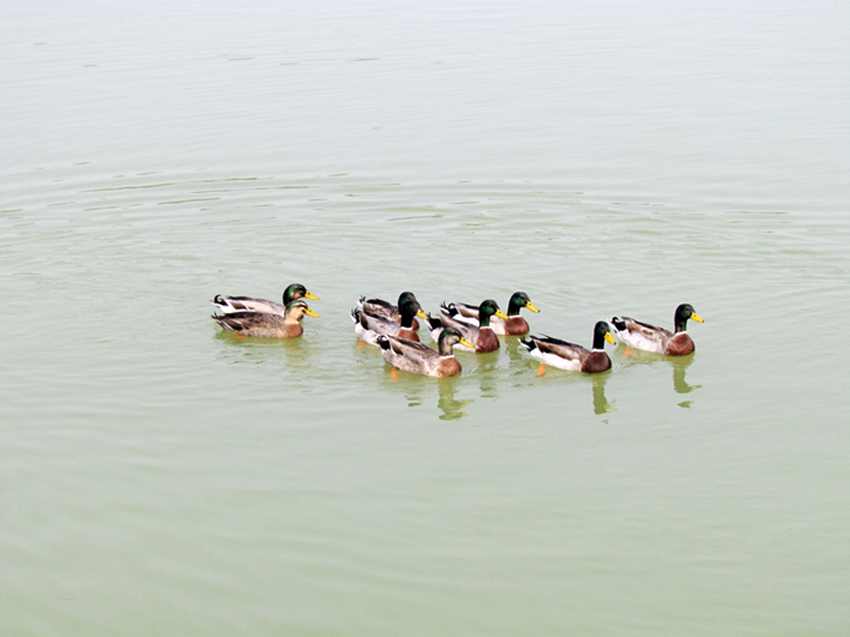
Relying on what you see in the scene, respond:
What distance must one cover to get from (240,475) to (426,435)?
6.54ft

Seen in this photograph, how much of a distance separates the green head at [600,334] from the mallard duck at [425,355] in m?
1.59

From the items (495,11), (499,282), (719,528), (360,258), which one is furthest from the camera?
(495,11)

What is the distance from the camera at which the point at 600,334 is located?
1280 centimetres

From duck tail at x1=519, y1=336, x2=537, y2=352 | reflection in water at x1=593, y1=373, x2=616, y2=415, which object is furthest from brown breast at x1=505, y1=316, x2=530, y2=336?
reflection in water at x1=593, y1=373, x2=616, y2=415

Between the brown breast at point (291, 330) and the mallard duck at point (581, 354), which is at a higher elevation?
the brown breast at point (291, 330)

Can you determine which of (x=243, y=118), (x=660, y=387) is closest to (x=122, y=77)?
(x=243, y=118)

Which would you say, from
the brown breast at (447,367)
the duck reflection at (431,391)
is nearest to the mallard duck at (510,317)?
the brown breast at (447,367)

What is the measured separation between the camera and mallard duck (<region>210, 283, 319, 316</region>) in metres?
14.4

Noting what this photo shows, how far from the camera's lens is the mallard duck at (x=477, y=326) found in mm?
13539

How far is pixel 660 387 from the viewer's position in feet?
40.3

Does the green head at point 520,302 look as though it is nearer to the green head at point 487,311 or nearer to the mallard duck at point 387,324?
the green head at point 487,311

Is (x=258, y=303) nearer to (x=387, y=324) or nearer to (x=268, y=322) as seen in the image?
(x=268, y=322)

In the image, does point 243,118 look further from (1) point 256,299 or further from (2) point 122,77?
(1) point 256,299

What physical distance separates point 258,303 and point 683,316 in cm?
551
